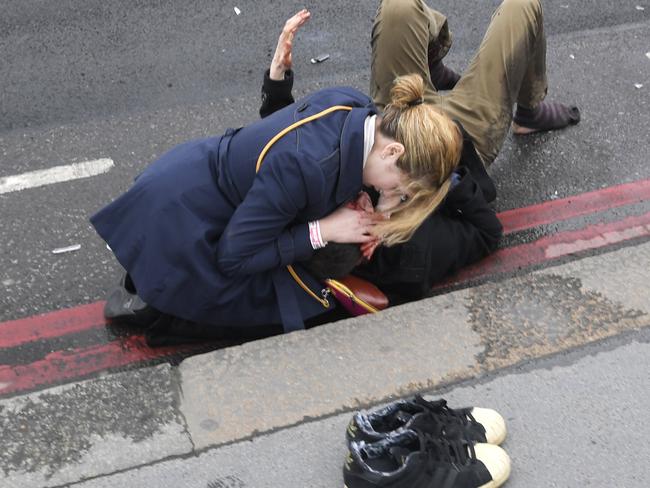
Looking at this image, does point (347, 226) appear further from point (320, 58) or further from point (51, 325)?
point (320, 58)

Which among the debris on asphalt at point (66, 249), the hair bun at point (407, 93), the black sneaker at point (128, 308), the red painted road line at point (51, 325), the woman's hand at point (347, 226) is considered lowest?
the red painted road line at point (51, 325)

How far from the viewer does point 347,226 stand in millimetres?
2977

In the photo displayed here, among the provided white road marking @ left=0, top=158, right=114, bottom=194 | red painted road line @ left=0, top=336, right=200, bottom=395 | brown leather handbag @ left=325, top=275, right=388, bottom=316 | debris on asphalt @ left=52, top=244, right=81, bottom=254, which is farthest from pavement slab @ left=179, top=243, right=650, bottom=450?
white road marking @ left=0, top=158, right=114, bottom=194

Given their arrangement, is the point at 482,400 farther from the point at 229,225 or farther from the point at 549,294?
the point at 229,225

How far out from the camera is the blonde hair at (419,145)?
9.05 ft

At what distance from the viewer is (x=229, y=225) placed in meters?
2.88

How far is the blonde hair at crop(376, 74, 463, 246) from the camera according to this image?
276 centimetres

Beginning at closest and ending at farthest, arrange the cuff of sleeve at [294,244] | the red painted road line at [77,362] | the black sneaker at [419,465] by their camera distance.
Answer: the black sneaker at [419,465] → the cuff of sleeve at [294,244] → the red painted road line at [77,362]

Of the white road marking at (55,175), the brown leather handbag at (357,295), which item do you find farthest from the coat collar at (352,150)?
the white road marking at (55,175)

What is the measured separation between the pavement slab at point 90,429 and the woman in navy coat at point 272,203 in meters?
0.40

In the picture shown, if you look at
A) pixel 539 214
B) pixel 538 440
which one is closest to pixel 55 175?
pixel 539 214

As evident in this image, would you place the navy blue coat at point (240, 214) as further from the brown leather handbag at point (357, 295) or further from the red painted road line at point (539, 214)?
the red painted road line at point (539, 214)

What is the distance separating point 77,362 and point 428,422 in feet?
4.77

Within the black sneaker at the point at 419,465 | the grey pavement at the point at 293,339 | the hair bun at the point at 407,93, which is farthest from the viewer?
the hair bun at the point at 407,93
